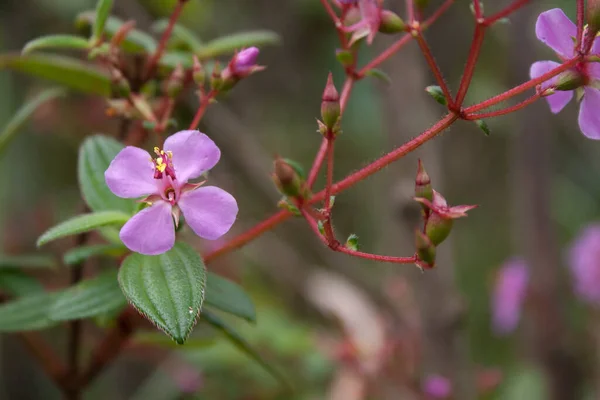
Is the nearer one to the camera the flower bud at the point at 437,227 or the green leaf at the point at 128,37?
the flower bud at the point at 437,227

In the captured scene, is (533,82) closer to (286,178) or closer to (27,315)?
(286,178)

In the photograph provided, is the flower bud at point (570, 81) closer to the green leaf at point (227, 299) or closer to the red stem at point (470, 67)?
the red stem at point (470, 67)

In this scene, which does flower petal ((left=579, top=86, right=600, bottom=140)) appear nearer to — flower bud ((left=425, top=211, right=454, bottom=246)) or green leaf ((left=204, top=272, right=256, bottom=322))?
flower bud ((left=425, top=211, right=454, bottom=246))

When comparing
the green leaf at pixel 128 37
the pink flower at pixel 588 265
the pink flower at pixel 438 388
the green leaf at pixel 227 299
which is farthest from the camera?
the pink flower at pixel 588 265

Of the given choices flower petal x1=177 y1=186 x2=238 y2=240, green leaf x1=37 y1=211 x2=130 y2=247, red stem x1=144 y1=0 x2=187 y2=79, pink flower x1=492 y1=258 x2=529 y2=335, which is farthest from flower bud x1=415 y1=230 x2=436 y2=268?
pink flower x1=492 y1=258 x2=529 y2=335

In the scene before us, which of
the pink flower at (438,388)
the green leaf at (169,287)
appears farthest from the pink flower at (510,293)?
the green leaf at (169,287)

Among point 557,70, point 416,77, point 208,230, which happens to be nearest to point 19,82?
point 416,77
